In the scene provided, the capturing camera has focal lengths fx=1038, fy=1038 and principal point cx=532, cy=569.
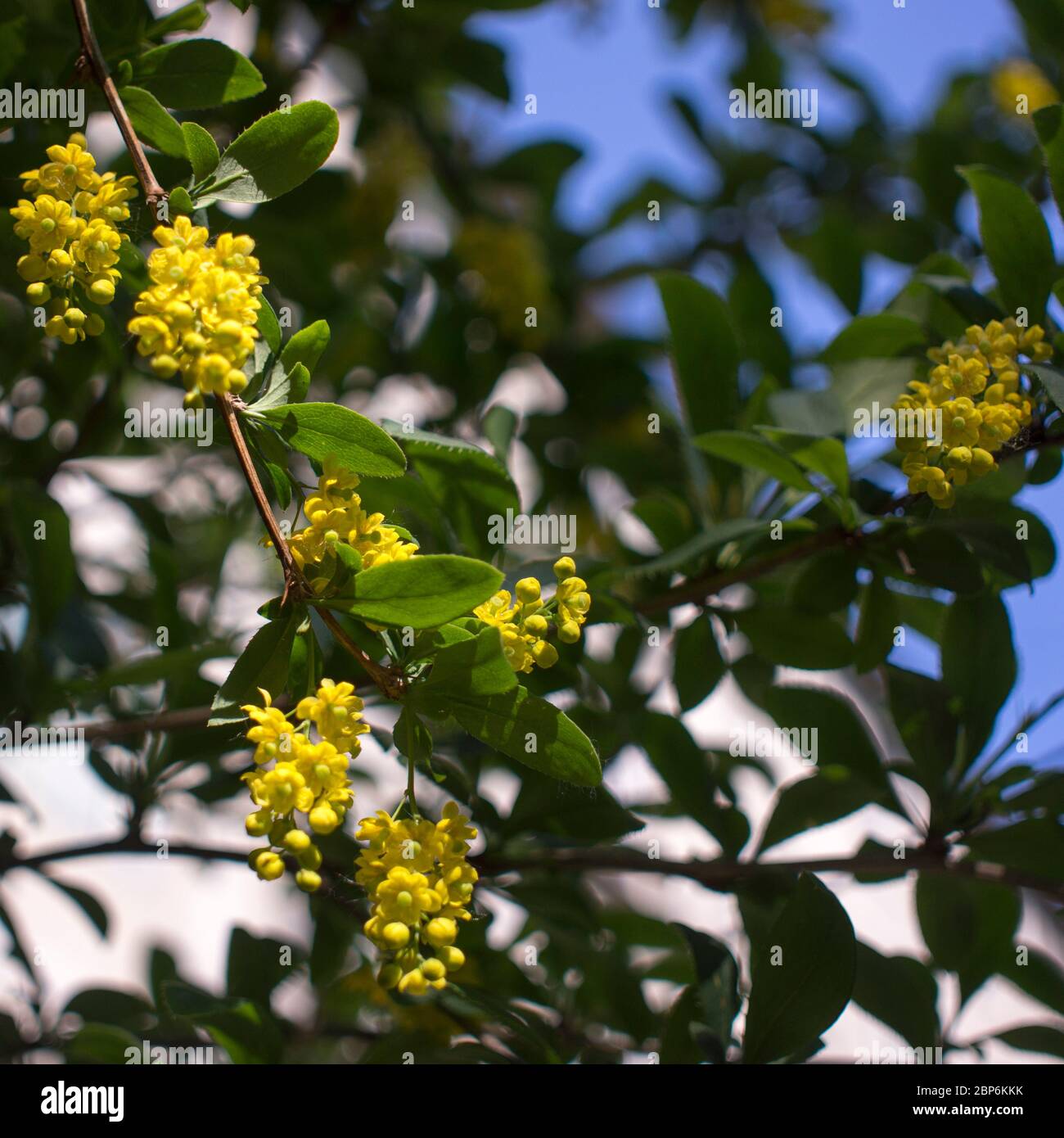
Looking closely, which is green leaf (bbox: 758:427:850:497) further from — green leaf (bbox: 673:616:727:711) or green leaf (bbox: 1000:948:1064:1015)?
green leaf (bbox: 1000:948:1064:1015)

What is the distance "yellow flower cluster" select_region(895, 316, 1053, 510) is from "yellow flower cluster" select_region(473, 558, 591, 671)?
325 millimetres

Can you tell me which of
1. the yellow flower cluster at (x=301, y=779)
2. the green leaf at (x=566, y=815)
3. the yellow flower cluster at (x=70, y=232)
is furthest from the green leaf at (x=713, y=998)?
the yellow flower cluster at (x=70, y=232)

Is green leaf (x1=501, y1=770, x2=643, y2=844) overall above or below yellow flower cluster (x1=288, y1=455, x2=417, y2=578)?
below

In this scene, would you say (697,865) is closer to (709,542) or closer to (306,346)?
(709,542)

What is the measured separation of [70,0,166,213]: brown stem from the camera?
84 cm

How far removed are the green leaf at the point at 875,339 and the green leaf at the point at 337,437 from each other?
642 millimetres

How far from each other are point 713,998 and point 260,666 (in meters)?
0.67

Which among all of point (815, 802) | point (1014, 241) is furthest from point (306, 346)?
point (815, 802)

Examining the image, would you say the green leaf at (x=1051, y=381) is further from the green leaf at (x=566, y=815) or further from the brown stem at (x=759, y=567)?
the green leaf at (x=566, y=815)

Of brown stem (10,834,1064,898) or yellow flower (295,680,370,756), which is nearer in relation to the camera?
yellow flower (295,680,370,756)

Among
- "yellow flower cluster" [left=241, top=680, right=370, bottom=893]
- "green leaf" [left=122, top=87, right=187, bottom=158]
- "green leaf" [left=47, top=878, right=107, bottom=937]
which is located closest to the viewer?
"yellow flower cluster" [left=241, top=680, right=370, bottom=893]

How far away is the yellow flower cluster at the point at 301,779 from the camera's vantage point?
0.71 meters

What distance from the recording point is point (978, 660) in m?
1.26

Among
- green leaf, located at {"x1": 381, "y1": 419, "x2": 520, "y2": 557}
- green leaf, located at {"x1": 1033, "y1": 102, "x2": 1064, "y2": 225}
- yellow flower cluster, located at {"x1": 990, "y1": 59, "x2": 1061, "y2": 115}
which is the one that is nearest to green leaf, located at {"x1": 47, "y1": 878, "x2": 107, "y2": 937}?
green leaf, located at {"x1": 381, "y1": 419, "x2": 520, "y2": 557}
